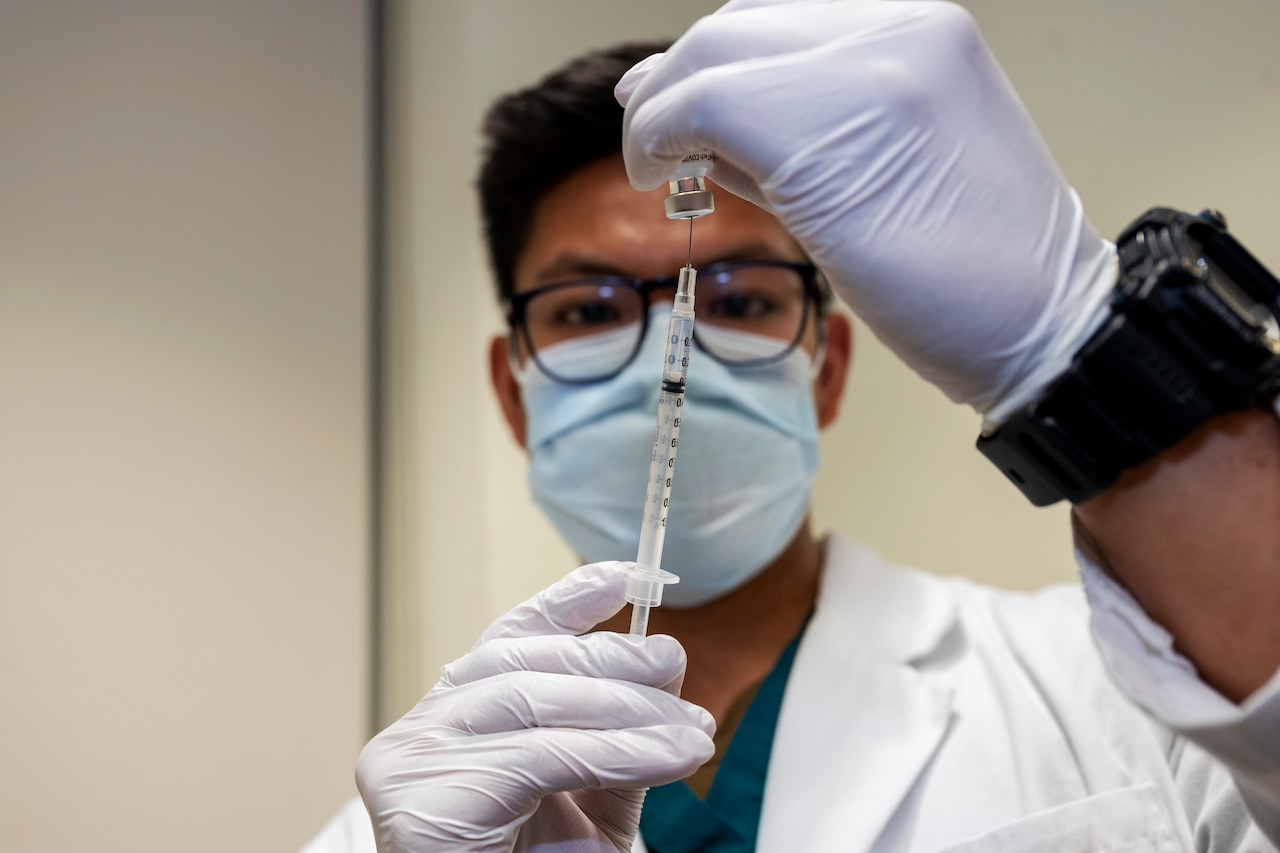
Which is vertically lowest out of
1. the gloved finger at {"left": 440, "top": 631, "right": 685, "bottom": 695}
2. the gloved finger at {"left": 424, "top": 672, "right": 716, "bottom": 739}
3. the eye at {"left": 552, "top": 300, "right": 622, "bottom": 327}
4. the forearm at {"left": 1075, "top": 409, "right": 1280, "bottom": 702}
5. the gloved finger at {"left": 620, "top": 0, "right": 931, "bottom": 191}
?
the gloved finger at {"left": 424, "top": 672, "right": 716, "bottom": 739}

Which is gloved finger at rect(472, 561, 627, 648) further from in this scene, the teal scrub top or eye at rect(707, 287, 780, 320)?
eye at rect(707, 287, 780, 320)

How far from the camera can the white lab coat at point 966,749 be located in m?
0.81

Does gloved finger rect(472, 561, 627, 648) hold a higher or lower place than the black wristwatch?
lower

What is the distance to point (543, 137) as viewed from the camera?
1.25 metres

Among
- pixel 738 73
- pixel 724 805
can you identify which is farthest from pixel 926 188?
pixel 724 805

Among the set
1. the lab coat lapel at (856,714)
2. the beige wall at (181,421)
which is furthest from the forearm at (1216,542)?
the beige wall at (181,421)

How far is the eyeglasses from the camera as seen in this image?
1.05m

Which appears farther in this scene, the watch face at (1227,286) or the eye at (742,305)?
the eye at (742,305)

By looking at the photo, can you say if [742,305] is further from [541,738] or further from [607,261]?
[541,738]

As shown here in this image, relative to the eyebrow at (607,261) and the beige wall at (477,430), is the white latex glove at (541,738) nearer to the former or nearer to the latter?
the eyebrow at (607,261)

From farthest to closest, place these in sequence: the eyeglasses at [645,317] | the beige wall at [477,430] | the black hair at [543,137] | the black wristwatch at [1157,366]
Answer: the beige wall at [477,430]
the black hair at [543,137]
the eyeglasses at [645,317]
the black wristwatch at [1157,366]

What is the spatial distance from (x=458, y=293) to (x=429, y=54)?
1.46 feet

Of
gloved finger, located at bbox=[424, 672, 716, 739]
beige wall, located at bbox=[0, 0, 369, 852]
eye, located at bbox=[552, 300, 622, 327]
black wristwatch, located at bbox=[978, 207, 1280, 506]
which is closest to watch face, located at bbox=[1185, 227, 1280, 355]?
black wristwatch, located at bbox=[978, 207, 1280, 506]

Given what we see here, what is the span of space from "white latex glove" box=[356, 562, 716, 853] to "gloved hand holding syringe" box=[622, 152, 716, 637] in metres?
0.03
